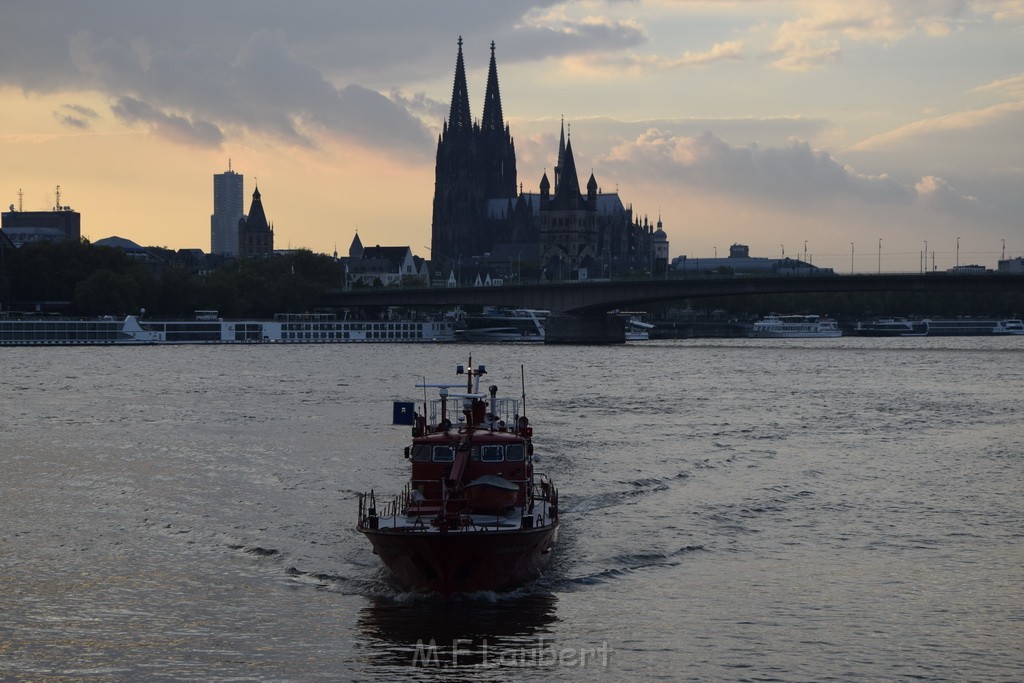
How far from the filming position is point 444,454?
116 ft

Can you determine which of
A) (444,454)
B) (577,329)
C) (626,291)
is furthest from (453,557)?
(577,329)

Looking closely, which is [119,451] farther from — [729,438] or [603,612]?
[603,612]

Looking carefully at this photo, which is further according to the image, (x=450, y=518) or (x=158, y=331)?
(x=158, y=331)

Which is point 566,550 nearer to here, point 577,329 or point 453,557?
point 453,557

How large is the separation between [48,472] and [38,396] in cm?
3772

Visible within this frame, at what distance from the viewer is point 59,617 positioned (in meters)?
30.9

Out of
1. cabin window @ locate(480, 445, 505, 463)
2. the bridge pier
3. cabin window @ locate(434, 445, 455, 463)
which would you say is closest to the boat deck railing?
cabin window @ locate(434, 445, 455, 463)

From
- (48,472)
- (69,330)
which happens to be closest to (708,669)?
(48,472)

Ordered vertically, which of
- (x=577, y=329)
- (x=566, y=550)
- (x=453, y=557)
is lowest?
(x=566, y=550)

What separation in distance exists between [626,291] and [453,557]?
137 m

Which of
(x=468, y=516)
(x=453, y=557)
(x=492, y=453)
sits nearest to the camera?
(x=453, y=557)

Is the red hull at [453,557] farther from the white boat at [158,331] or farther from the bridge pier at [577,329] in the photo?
the bridge pier at [577,329]

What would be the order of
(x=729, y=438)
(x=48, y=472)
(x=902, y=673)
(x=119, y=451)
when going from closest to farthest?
(x=902, y=673) → (x=48, y=472) → (x=119, y=451) → (x=729, y=438)

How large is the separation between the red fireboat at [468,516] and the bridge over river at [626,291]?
115225 millimetres
